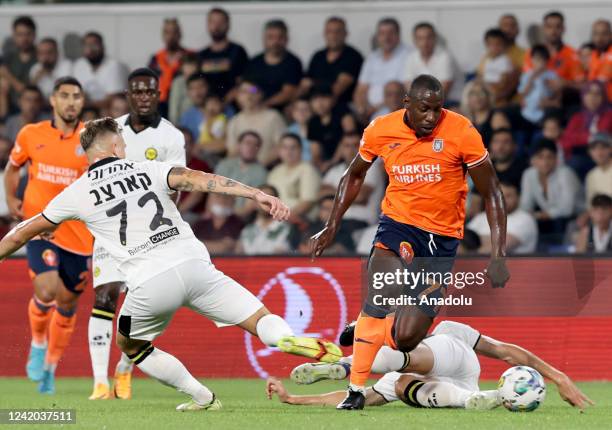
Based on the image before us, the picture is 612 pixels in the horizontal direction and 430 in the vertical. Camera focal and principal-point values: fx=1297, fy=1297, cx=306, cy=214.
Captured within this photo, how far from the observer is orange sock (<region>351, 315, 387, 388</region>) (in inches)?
338

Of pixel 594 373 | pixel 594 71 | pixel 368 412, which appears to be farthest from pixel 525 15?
pixel 368 412

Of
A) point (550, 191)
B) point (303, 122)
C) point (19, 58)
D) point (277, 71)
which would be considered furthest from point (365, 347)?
point (19, 58)

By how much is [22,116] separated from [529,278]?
25.7 feet

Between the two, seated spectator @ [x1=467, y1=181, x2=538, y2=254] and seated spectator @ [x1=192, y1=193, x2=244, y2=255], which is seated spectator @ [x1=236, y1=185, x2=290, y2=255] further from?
seated spectator @ [x1=467, y1=181, x2=538, y2=254]

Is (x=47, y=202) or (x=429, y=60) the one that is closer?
(x=47, y=202)

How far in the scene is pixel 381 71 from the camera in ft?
52.3

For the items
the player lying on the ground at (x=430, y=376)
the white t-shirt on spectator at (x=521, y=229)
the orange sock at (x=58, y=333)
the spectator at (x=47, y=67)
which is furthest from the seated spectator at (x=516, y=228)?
the spectator at (x=47, y=67)

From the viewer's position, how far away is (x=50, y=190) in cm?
1144

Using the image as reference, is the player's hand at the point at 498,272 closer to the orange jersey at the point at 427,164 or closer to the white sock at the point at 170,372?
the orange jersey at the point at 427,164

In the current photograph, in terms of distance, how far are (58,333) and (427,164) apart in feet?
13.7

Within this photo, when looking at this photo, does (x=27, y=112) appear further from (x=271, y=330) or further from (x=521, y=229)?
(x=271, y=330)

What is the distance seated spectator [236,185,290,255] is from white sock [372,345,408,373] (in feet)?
Answer: 19.2

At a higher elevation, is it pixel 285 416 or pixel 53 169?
pixel 53 169

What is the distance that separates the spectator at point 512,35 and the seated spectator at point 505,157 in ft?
4.72
